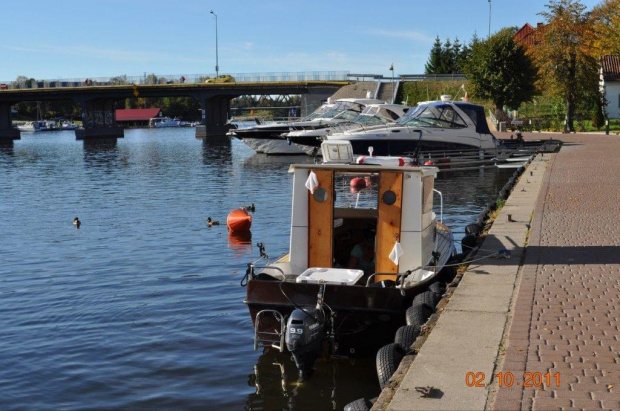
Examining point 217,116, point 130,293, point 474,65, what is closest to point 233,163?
point 474,65

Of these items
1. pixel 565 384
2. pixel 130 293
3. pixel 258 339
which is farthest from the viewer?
pixel 130 293

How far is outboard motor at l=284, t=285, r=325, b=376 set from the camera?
1005cm

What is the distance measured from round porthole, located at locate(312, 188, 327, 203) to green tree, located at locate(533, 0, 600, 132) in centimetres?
5528

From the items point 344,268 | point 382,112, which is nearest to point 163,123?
point 382,112

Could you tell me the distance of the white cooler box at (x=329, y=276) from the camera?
451 inches

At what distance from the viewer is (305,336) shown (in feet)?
33.1

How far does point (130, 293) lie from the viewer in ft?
52.5

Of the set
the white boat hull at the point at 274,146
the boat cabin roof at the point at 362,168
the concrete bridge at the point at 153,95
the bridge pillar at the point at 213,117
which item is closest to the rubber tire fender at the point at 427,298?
the boat cabin roof at the point at 362,168

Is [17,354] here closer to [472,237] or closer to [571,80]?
[472,237]

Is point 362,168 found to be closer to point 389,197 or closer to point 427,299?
point 389,197

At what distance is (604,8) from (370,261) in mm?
69388

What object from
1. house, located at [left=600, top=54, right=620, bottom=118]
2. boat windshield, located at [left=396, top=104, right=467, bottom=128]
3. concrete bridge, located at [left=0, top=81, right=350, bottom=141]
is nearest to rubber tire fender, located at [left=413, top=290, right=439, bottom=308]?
boat windshield, located at [left=396, top=104, right=467, bottom=128]

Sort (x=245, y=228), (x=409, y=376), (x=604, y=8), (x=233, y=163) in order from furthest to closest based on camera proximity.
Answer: (x=604, y=8), (x=233, y=163), (x=245, y=228), (x=409, y=376)

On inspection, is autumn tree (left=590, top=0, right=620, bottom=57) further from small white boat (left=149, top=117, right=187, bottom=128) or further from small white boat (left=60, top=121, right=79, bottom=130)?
small white boat (left=60, top=121, right=79, bottom=130)
